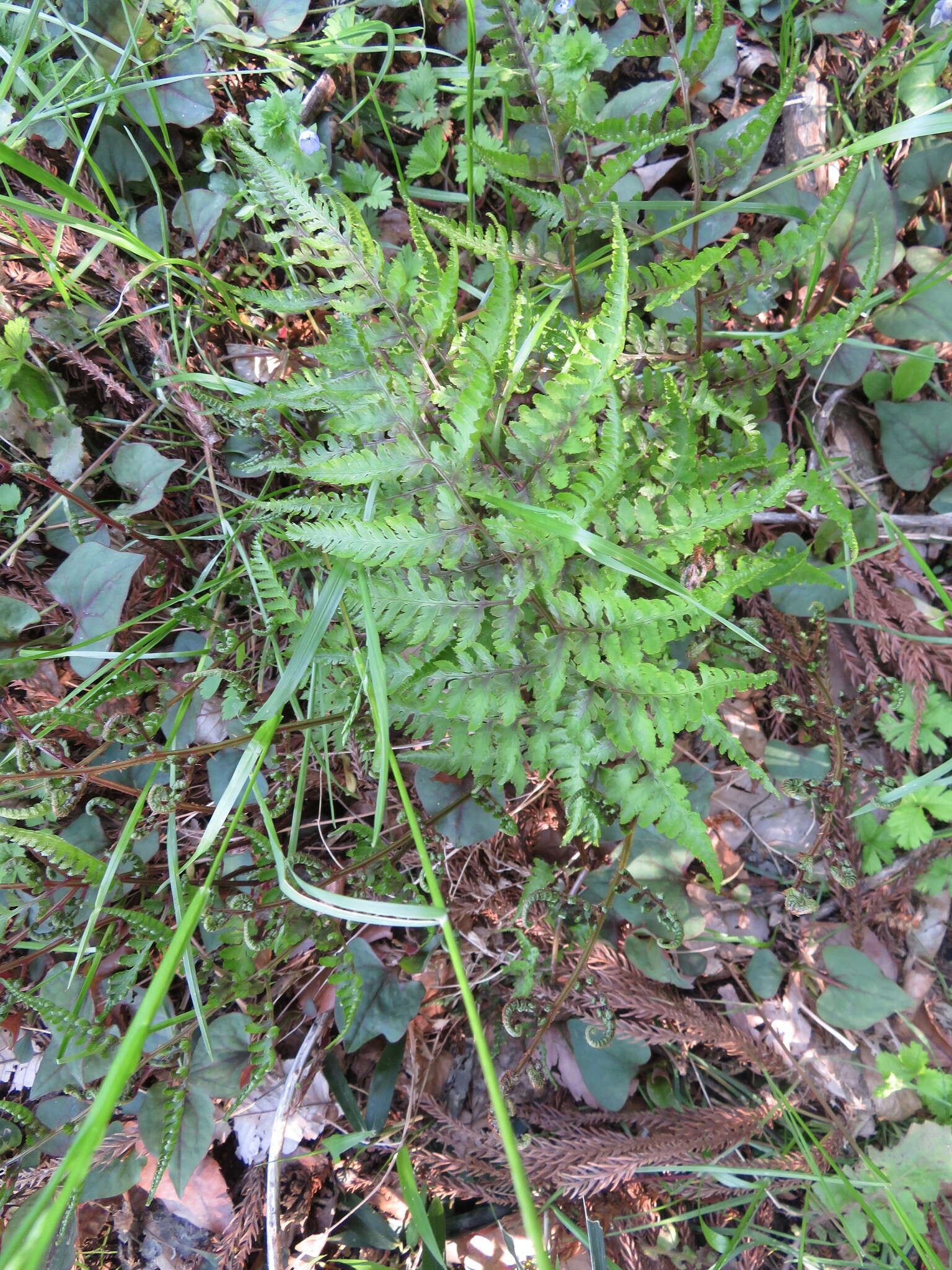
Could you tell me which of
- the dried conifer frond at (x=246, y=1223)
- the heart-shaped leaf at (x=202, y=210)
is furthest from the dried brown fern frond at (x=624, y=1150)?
the heart-shaped leaf at (x=202, y=210)

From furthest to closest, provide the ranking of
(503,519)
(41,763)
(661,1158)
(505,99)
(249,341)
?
(249,341) → (41,763) → (661,1158) → (505,99) → (503,519)

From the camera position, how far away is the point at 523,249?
161 cm

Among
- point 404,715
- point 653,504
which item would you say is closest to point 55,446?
point 404,715

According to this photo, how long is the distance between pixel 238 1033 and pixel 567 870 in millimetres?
958

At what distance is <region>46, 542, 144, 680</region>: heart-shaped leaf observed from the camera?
6.31ft

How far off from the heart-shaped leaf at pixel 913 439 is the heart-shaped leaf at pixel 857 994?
136 centimetres

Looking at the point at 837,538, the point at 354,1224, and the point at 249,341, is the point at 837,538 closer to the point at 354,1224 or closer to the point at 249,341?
the point at 249,341

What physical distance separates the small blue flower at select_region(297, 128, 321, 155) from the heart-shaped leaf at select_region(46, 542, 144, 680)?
3.80 ft

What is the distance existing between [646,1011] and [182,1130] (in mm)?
1208

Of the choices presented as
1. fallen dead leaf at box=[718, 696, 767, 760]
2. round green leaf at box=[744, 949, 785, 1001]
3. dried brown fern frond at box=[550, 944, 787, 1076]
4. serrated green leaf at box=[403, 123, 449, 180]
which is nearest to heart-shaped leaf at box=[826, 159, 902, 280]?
serrated green leaf at box=[403, 123, 449, 180]

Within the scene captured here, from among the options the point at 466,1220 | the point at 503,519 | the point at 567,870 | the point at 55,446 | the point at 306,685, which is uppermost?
the point at 55,446

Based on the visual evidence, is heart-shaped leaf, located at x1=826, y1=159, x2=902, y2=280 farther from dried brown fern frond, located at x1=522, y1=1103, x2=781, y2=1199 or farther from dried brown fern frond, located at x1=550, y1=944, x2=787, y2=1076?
dried brown fern frond, located at x1=522, y1=1103, x2=781, y2=1199

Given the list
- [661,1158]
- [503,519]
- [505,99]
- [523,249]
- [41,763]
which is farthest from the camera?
[41,763]

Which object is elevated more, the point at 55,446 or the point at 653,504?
the point at 55,446
